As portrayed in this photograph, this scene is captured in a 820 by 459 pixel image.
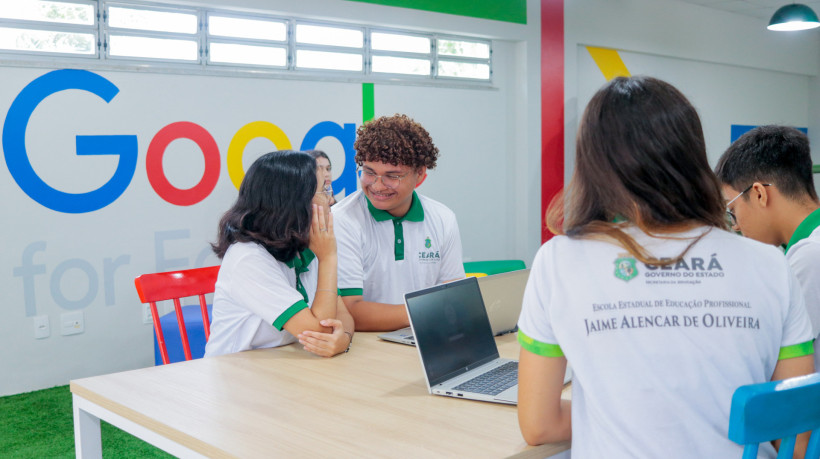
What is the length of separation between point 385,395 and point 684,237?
821 millimetres

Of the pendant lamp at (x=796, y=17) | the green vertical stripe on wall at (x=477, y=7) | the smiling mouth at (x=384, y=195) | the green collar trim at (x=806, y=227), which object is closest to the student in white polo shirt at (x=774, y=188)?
the green collar trim at (x=806, y=227)

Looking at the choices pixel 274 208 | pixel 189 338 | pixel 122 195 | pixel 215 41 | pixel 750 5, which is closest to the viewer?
pixel 274 208

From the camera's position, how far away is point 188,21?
16.2 ft

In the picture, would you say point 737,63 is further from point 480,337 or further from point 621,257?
point 621,257

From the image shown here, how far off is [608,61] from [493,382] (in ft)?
21.8

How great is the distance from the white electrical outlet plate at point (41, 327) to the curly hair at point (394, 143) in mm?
2730

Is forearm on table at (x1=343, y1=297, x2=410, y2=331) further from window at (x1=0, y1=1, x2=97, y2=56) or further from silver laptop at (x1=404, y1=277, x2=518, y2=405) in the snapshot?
window at (x1=0, y1=1, x2=97, y2=56)

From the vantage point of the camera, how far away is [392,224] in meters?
2.70

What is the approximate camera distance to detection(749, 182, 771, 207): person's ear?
6.52 ft

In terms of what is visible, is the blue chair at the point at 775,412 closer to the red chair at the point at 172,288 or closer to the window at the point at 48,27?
the red chair at the point at 172,288

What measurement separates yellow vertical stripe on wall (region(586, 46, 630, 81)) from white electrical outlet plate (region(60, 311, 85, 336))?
5.47 m

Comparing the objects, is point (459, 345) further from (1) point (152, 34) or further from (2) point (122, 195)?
(1) point (152, 34)

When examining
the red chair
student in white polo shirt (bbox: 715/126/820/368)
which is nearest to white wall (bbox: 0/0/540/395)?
the red chair

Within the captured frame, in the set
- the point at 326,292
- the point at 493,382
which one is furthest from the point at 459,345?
the point at 326,292
